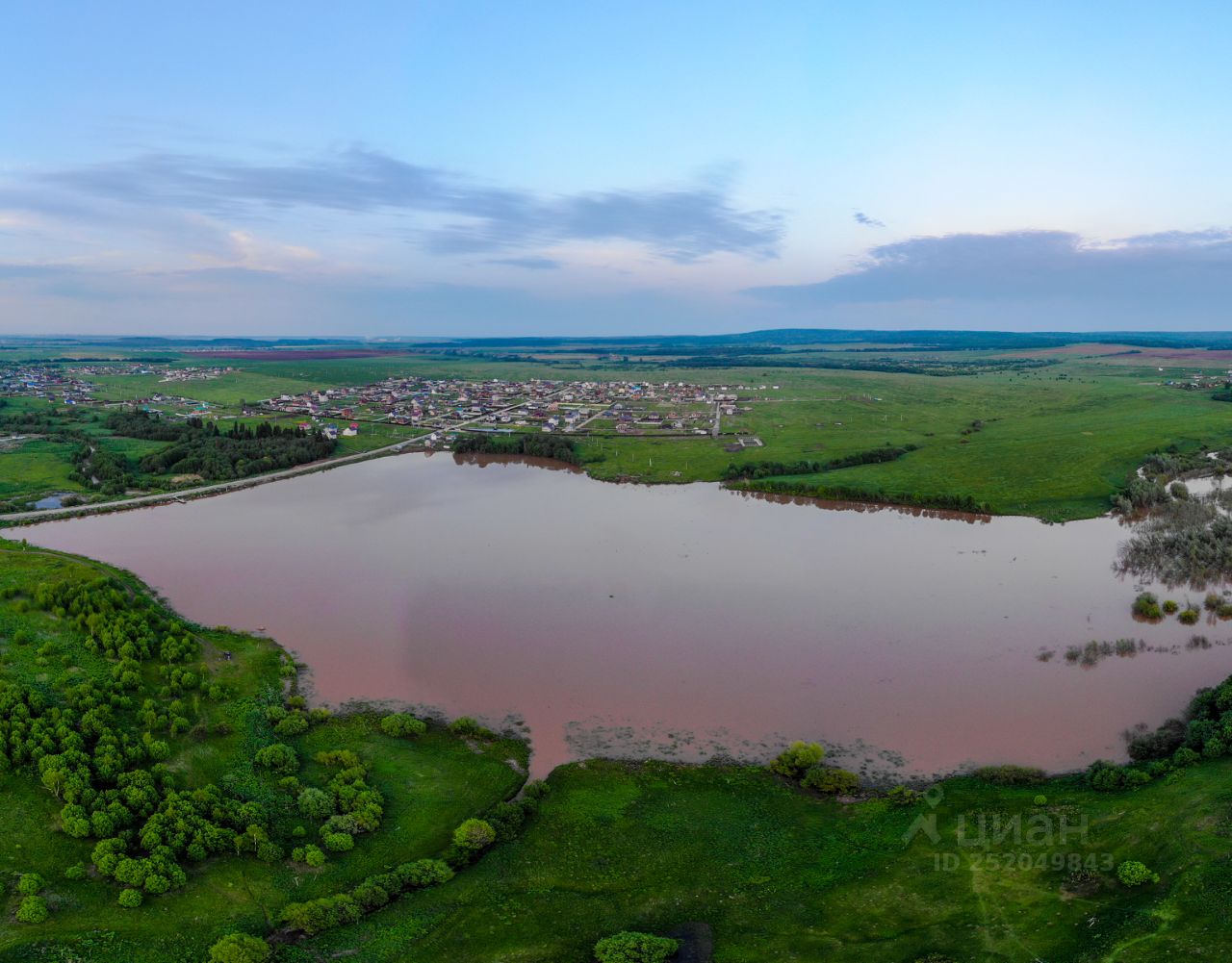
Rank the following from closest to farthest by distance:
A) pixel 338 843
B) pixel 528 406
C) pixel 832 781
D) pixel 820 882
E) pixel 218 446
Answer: pixel 820 882 → pixel 338 843 → pixel 832 781 → pixel 218 446 → pixel 528 406

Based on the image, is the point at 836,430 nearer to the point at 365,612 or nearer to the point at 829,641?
the point at 829,641

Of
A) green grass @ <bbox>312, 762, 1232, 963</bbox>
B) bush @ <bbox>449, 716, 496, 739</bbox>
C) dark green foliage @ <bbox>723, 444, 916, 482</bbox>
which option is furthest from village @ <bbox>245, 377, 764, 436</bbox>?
green grass @ <bbox>312, 762, 1232, 963</bbox>

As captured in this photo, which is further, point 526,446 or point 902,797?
point 526,446

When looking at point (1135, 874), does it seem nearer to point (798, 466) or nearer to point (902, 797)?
point (902, 797)

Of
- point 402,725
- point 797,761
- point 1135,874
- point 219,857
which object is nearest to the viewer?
point 1135,874

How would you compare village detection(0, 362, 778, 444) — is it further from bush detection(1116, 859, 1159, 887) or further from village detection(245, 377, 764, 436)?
bush detection(1116, 859, 1159, 887)

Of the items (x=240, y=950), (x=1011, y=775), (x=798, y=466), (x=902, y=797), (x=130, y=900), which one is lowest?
(x=240, y=950)

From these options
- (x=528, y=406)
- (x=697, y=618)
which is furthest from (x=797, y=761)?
(x=528, y=406)
